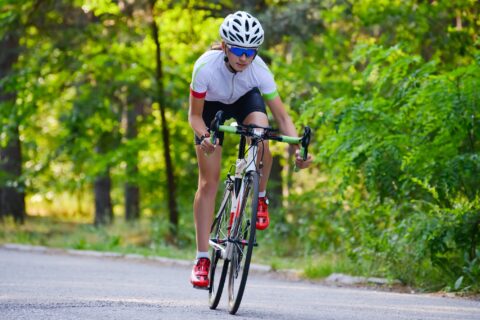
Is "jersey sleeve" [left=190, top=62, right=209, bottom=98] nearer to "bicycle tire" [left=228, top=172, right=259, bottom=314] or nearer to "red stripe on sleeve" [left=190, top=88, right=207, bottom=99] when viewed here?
"red stripe on sleeve" [left=190, top=88, right=207, bottom=99]

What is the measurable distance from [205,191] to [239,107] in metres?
0.73

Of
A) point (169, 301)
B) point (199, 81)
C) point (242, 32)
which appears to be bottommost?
point (169, 301)

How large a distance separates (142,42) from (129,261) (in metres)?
7.22

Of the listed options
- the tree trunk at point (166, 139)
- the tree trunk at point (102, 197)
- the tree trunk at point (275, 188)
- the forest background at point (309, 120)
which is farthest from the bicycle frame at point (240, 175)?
the tree trunk at point (102, 197)

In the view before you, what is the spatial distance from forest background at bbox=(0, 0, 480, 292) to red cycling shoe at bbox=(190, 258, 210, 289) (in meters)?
3.09

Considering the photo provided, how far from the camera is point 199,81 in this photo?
6.67 meters

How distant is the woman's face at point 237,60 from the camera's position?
657 cm

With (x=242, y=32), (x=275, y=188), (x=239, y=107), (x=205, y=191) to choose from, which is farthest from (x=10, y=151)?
(x=242, y=32)

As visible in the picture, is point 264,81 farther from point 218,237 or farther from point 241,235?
point 218,237

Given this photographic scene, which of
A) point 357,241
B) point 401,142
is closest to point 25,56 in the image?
point 357,241

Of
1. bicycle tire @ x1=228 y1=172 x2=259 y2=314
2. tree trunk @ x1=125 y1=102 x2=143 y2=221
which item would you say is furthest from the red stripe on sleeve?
tree trunk @ x1=125 y1=102 x2=143 y2=221

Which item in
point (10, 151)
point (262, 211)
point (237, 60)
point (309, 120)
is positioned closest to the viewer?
point (237, 60)

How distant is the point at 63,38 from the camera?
19.5m

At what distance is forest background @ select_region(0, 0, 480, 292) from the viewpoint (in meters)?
→ 9.68
